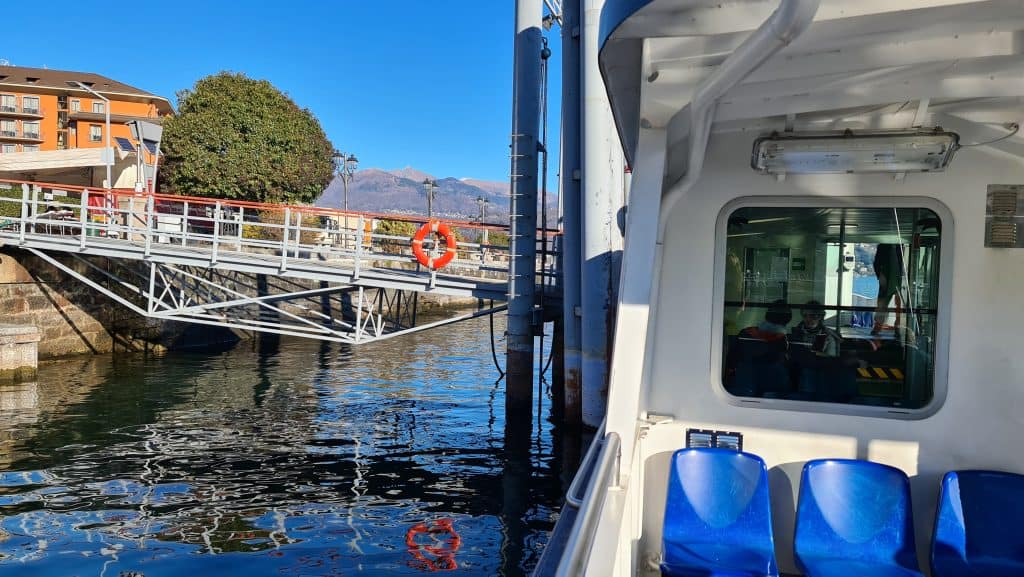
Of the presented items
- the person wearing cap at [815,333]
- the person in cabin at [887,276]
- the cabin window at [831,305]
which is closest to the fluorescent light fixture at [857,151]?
the cabin window at [831,305]

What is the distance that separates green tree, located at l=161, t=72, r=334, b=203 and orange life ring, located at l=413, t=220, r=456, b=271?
72.2ft

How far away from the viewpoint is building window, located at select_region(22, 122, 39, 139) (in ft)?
242

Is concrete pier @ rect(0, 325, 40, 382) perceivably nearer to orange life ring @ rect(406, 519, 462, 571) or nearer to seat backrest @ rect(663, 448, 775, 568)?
orange life ring @ rect(406, 519, 462, 571)

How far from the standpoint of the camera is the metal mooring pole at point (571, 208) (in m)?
11.4

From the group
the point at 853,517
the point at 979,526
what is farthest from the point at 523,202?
the point at 979,526

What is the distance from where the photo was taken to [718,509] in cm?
390

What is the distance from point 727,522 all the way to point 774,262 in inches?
58.1

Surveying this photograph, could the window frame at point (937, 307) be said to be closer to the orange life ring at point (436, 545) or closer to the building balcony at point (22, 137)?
the orange life ring at point (436, 545)

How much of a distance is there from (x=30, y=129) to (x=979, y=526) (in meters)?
86.1

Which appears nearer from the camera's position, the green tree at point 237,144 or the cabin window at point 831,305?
the cabin window at point 831,305

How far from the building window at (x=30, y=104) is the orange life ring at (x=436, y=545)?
263ft

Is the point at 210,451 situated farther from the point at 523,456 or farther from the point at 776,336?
the point at 776,336

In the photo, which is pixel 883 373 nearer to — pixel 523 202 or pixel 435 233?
pixel 523 202

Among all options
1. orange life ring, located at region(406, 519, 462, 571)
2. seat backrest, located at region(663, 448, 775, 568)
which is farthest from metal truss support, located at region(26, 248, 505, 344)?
seat backrest, located at region(663, 448, 775, 568)
